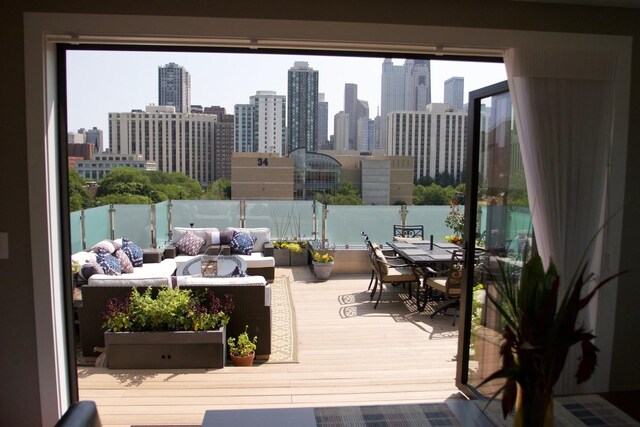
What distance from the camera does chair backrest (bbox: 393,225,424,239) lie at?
8.34 m

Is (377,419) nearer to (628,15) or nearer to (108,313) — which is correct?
(628,15)

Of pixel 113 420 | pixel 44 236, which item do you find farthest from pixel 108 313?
pixel 44 236

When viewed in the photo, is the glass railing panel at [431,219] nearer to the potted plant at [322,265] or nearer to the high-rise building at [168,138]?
the potted plant at [322,265]

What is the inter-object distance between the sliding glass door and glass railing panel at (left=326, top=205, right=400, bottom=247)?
523 cm

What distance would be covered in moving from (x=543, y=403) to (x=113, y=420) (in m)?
2.52

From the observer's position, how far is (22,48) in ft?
7.88

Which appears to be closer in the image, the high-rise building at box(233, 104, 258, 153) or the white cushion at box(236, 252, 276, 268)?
the white cushion at box(236, 252, 276, 268)

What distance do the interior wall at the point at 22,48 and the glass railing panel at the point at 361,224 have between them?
578cm

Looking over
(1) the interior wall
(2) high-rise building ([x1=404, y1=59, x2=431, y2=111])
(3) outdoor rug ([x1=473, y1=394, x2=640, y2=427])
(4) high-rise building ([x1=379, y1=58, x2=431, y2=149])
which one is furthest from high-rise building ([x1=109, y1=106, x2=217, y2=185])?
Answer: (3) outdoor rug ([x1=473, y1=394, x2=640, y2=427])

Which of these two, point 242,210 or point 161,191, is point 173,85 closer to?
point 161,191

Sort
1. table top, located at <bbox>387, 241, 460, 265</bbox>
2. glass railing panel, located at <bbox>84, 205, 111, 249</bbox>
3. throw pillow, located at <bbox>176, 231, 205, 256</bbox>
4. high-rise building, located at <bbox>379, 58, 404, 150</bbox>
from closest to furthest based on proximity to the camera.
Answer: table top, located at <bbox>387, 241, 460, 265</bbox> → glass railing panel, located at <bbox>84, 205, 111, 249</bbox> → throw pillow, located at <bbox>176, 231, 205, 256</bbox> → high-rise building, located at <bbox>379, 58, 404, 150</bbox>

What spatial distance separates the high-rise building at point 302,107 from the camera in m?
13.3

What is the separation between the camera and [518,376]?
1138 millimetres

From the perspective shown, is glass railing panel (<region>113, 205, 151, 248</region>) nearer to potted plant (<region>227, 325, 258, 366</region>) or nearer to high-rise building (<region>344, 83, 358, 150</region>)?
potted plant (<region>227, 325, 258, 366</region>)
